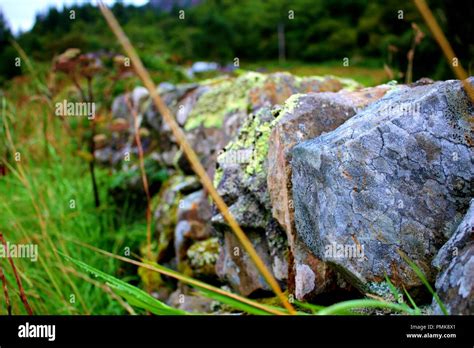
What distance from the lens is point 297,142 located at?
201 cm

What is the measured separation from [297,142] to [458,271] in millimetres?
881

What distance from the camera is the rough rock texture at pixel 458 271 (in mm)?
1234

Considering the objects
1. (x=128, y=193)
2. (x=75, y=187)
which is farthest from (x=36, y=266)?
(x=75, y=187)

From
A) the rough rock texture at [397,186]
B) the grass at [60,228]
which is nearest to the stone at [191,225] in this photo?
the grass at [60,228]

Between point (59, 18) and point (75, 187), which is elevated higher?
point (59, 18)

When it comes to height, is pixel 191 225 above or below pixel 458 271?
below

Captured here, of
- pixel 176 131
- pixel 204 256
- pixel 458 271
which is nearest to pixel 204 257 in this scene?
pixel 204 256

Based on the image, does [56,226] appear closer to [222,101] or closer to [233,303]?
[222,101]

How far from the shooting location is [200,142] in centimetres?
382

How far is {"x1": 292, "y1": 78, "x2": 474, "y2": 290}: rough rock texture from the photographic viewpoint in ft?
5.24

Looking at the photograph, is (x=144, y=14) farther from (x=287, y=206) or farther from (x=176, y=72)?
(x=287, y=206)
